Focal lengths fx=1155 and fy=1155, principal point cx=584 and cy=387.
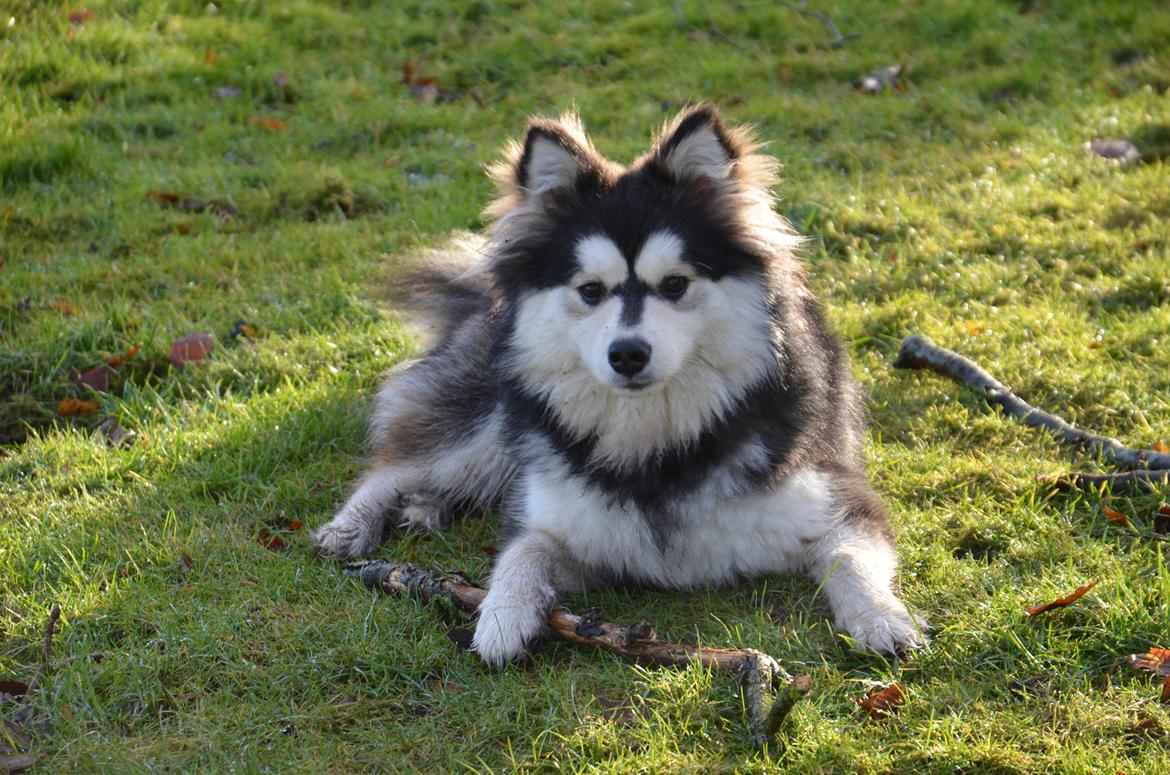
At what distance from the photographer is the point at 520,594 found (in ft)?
11.0

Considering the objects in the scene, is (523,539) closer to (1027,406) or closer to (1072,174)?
(1027,406)

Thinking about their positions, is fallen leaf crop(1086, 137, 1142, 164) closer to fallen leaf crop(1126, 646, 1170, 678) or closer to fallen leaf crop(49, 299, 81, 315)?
fallen leaf crop(1126, 646, 1170, 678)

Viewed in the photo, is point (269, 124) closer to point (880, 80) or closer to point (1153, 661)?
point (880, 80)

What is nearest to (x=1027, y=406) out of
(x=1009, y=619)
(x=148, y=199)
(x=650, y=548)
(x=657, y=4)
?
(x=1009, y=619)

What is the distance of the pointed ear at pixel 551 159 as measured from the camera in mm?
3492

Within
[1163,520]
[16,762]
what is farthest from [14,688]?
[1163,520]

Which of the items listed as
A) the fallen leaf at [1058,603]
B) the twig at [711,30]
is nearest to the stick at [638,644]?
the fallen leaf at [1058,603]

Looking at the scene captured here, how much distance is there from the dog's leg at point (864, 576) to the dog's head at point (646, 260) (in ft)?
1.85

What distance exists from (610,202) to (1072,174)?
14.0 ft

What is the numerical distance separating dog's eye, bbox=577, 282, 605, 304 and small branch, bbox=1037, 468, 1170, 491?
1.75 metres

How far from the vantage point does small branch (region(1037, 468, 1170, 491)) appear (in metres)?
3.86

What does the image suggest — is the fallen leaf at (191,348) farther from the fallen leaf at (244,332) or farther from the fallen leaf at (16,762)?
the fallen leaf at (16,762)

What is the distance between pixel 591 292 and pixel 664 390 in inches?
14.2

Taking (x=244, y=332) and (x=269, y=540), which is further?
(x=244, y=332)
